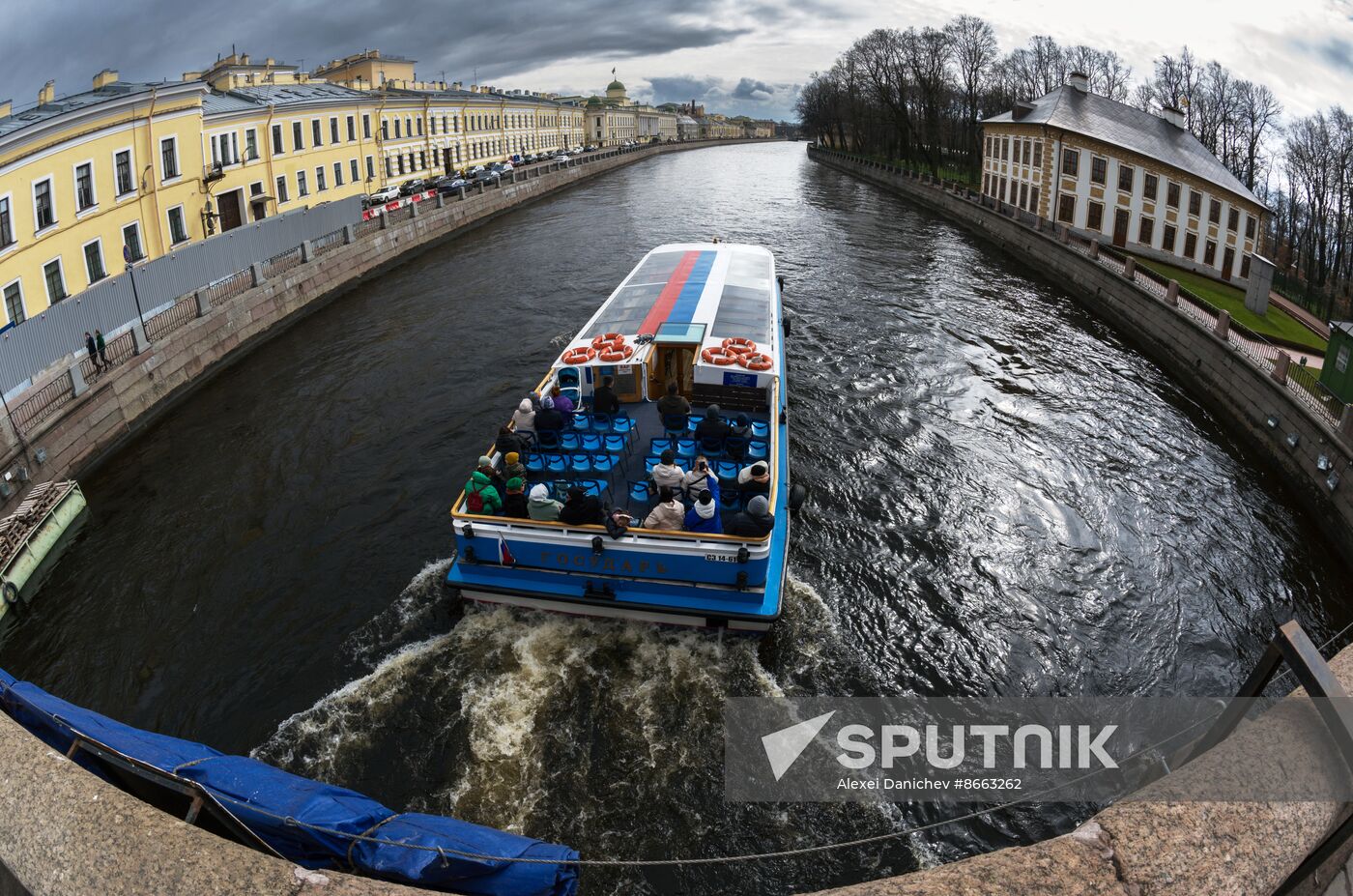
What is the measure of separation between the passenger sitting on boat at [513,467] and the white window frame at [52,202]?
66.9ft

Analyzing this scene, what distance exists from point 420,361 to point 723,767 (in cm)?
1862

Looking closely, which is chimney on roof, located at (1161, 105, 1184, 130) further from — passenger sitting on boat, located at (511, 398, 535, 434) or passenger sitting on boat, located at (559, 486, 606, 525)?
passenger sitting on boat, located at (559, 486, 606, 525)

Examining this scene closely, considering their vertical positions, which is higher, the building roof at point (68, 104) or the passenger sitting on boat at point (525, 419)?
the building roof at point (68, 104)

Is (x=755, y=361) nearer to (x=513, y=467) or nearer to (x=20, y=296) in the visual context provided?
(x=513, y=467)

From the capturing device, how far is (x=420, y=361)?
80.3 feet

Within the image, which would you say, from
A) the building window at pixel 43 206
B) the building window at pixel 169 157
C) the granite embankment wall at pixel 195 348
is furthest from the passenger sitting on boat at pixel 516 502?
the building window at pixel 169 157

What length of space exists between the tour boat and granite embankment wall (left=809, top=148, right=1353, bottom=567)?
10.6 meters

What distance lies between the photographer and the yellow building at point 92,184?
2238 cm

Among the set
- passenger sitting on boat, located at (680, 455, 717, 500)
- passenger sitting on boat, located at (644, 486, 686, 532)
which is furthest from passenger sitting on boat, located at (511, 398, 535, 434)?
passenger sitting on boat, located at (644, 486, 686, 532)

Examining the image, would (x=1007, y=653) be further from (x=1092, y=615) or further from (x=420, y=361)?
(x=420, y=361)

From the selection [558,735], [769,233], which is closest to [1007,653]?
[558,735]

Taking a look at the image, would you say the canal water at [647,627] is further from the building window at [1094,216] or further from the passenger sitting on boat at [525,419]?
the building window at [1094,216]

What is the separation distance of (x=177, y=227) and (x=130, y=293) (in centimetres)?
1257

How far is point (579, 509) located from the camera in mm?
10930
